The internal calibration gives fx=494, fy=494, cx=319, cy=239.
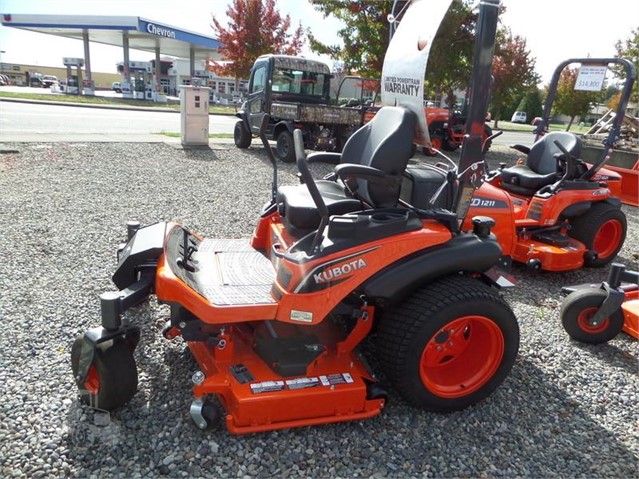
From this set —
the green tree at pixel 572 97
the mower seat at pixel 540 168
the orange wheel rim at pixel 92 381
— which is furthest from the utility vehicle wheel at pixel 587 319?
the green tree at pixel 572 97

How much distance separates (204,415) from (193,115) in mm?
9485

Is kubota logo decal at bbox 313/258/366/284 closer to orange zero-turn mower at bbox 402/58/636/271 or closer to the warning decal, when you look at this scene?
the warning decal

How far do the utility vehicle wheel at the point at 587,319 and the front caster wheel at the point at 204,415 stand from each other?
2433mm

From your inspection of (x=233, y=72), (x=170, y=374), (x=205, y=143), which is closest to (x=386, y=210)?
(x=170, y=374)

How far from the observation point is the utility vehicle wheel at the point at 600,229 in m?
4.97

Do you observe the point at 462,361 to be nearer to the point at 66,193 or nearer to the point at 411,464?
the point at 411,464

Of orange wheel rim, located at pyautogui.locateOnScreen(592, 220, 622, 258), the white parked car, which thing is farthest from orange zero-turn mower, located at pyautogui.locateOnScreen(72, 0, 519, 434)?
the white parked car

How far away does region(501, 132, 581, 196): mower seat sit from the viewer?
502cm

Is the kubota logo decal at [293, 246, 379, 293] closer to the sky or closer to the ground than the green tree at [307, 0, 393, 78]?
closer to the ground

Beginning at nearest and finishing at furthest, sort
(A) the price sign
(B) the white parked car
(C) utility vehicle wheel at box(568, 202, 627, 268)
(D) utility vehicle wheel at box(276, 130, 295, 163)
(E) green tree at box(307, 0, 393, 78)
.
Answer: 1. (C) utility vehicle wheel at box(568, 202, 627, 268)
2. (A) the price sign
3. (D) utility vehicle wheel at box(276, 130, 295, 163)
4. (E) green tree at box(307, 0, 393, 78)
5. (B) the white parked car

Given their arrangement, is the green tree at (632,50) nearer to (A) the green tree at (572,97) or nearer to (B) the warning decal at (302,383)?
(A) the green tree at (572,97)

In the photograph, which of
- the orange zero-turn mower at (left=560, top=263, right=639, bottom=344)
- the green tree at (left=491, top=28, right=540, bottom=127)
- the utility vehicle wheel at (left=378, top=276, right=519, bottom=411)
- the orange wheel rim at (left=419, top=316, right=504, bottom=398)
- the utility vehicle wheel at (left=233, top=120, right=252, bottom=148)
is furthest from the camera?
the green tree at (left=491, top=28, right=540, bottom=127)

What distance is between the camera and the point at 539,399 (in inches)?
108

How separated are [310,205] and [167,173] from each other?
18.7 feet
